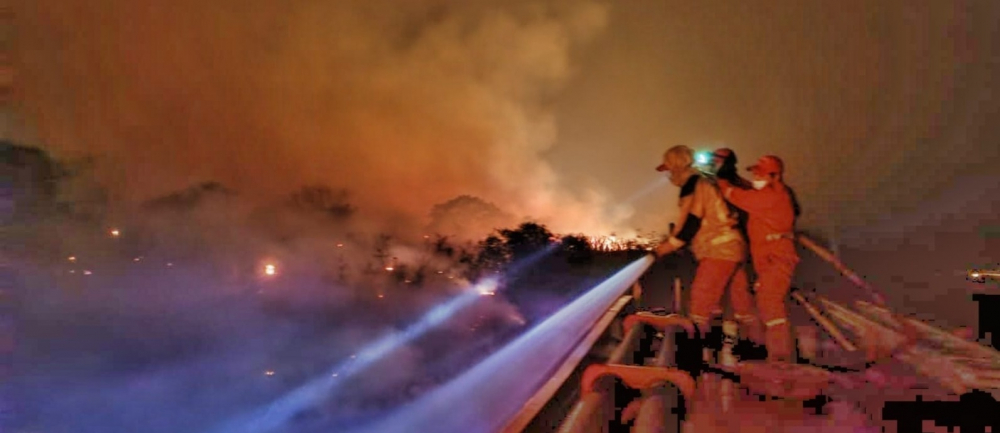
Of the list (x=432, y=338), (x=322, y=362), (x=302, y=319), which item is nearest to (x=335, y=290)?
(x=302, y=319)

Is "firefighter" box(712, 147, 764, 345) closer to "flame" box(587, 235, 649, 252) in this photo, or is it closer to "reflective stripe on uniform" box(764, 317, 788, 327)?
"reflective stripe on uniform" box(764, 317, 788, 327)

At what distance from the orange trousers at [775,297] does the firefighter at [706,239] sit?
0.28 meters

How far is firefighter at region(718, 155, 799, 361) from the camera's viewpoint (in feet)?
15.6

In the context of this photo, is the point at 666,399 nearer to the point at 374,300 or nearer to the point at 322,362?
the point at 322,362

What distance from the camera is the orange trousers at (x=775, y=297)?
4.66 meters

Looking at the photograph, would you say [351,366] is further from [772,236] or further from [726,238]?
[772,236]

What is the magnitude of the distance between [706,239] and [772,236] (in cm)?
54

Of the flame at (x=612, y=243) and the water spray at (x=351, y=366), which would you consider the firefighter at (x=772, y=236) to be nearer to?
the flame at (x=612, y=243)

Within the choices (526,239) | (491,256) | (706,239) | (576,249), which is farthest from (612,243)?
(706,239)

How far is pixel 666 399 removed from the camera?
9.50 ft

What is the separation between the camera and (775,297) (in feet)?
15.6

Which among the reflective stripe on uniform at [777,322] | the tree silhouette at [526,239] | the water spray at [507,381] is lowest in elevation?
the water spray at [507,381]

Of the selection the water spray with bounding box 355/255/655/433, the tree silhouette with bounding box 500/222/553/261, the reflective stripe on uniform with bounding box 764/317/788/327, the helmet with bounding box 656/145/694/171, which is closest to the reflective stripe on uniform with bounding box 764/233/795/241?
the reflective stripe on uniform with bounding box 764/317/788/327

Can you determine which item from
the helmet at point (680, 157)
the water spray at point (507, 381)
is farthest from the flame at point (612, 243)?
the water spray at point (507, 381)
